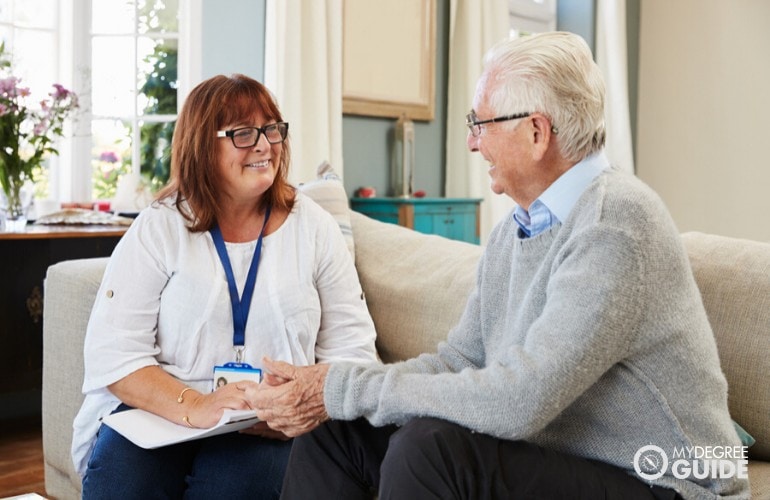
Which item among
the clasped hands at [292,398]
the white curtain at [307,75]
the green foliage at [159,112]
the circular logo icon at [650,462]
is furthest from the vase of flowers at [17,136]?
the circular logo icon at [650,462]

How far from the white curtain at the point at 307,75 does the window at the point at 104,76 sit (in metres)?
0.47

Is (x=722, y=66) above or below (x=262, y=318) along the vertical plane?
above

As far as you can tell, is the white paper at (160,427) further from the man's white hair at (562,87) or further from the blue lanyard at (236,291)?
the man's white hair at (562,87)

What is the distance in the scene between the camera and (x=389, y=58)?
5.15 meters

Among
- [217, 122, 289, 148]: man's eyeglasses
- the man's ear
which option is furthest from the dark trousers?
[217, 122, 289, 148]: man's eyeglasses

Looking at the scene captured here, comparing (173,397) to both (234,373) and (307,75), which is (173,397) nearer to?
(234,373)

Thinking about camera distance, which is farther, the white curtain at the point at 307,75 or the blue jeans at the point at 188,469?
the white curtain at the point at 307,75

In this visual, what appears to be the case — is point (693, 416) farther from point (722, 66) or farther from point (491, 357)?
point (722, 66)

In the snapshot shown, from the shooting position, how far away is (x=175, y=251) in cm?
204

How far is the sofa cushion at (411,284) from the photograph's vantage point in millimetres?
2371

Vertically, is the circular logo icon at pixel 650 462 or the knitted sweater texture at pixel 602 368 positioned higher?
the knitted sweater texture at pixel 602 368

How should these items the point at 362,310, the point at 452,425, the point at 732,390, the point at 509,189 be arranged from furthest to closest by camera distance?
the point at 362,310 → the point at 732,390 → the point at 509,189 → the point at 452,425

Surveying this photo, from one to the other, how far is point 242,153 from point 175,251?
0.26 m

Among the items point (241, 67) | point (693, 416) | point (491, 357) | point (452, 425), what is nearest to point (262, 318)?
point (491, 357)
